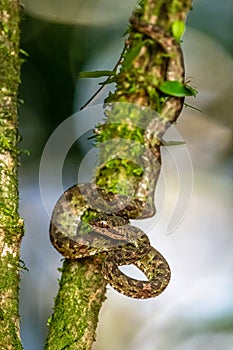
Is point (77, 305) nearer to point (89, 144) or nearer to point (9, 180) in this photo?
point (9, 180)

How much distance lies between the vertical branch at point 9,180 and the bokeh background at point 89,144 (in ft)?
7.35

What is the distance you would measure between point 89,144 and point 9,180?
7.70 ft

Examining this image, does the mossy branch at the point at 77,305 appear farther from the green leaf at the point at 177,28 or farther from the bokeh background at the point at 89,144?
the bokeh background at the point at 89,144

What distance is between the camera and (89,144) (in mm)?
3908

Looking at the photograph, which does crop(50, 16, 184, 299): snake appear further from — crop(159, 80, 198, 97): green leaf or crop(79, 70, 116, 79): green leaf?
crop(79, 70, 116, 79): green leaf

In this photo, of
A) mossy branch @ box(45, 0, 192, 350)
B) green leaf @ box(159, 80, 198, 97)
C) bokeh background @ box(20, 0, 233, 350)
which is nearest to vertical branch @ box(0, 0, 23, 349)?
mossy branch @ box(45, 0, 192, 350)

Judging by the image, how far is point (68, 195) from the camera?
5.48 feet

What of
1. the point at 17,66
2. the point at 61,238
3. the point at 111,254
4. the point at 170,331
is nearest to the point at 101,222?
the point at 111,254

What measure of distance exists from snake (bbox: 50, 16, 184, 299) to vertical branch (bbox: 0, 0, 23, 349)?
0.14 metres

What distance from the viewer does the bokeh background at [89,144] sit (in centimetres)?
424

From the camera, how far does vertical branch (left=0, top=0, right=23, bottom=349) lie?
154cm

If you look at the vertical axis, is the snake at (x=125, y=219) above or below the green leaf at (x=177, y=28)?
below

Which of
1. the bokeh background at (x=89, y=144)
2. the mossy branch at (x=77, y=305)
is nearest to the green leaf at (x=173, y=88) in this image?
the mossy branch at (x=77, y=305)

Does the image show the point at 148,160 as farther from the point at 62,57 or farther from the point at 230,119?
the point at 230,119
